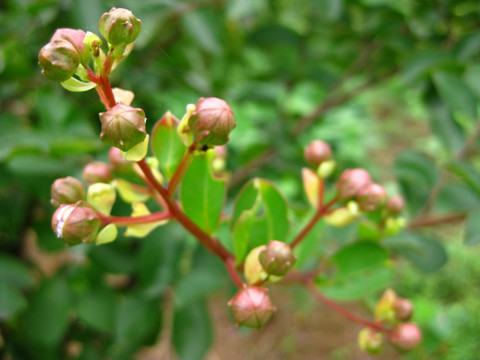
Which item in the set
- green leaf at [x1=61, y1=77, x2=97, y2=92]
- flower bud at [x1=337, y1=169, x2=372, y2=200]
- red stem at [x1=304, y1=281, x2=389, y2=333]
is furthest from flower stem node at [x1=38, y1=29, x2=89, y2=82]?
red stem at [x1=304, y1=281, x2=389, y2=333]

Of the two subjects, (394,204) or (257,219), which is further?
(394,204)

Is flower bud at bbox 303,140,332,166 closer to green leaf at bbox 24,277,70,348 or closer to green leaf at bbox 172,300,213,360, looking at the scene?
green leaf at bbox 172,300,213,360

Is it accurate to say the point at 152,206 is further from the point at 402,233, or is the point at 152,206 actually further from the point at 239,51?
the point at 239,51

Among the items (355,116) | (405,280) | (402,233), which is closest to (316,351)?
(405,280)

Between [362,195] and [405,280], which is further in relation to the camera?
[405,280]

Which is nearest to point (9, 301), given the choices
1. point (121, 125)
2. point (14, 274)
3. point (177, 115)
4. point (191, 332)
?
point (14, 274)

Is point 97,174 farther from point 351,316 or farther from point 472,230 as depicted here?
point 472,230
